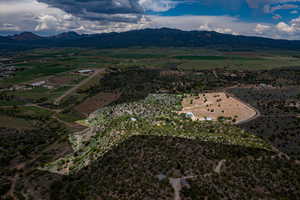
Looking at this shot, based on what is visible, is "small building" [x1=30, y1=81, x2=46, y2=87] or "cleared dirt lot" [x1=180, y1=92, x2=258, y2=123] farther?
"small building" [x1=30, y1=81, x2=46, y2=87]

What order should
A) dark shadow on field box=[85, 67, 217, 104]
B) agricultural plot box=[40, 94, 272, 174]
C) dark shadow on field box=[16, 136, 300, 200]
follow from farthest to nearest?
dark shadow on field box=[85, 67, 217, 104] < agricultural plot box=[40, 94, 272, 174] < dark shadow on field box=[16, 136, 300, 200]

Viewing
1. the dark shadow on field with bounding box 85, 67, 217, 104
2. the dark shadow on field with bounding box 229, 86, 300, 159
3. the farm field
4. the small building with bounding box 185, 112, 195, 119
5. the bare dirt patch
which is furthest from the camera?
the dark shadow on field with bounding box 85, 67, 217, 104

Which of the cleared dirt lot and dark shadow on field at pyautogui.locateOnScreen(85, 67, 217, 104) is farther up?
dark shadow on field at pyautogui.locateOnScreen(85, 67, 217, 104)

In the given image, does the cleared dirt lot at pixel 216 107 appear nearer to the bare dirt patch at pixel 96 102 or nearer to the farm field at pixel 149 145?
the farm field at pixel 149 145

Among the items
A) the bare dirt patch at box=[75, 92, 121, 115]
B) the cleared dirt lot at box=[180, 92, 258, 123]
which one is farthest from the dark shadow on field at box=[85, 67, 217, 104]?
the cleared dirt lot at box=[180, 92, 258, 123]

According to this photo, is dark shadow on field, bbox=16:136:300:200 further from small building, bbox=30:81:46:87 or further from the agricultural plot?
small building, bbox=30:81:46:87
